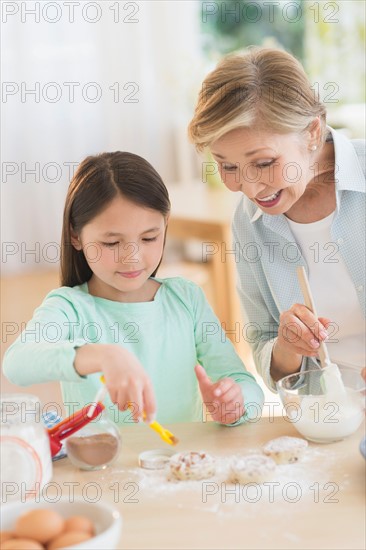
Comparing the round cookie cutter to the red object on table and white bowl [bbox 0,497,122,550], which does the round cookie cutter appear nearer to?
the red object on table

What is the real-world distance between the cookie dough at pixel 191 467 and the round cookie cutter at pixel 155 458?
0.04 metres

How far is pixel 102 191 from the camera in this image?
1.48 meters

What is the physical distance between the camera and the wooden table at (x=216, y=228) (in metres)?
3.37

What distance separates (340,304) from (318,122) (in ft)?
1.30

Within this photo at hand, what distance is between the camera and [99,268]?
1.47m

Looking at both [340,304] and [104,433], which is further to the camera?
[340,304]

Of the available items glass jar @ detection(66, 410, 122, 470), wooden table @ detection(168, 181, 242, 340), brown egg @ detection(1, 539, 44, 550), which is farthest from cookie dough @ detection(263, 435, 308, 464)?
wooden table @ detection(168, 181, 242, 340)

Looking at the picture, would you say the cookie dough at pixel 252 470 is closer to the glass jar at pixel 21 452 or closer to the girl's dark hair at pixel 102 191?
the glass jar at pixel 21 452

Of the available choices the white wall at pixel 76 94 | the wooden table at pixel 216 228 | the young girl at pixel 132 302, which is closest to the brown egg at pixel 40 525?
the young girl at pixel 132 302

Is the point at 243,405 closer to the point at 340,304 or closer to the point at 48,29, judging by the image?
the point at 340,304

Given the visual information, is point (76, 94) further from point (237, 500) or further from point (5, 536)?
point (5, 536)

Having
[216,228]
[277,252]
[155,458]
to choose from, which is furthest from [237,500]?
[216,228]

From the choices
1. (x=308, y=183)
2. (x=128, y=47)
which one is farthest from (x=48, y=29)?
(x=308, y=183)

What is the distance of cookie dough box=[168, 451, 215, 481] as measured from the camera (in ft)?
3.61
